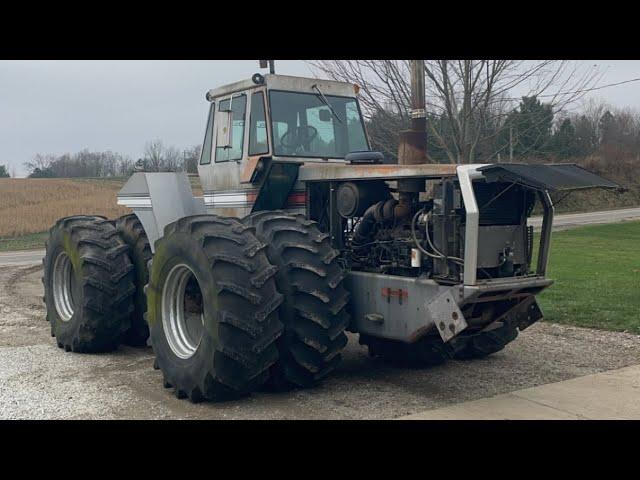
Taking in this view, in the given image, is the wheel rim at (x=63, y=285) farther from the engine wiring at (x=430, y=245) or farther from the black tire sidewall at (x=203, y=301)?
the engine wiring at (x=430, y=245)

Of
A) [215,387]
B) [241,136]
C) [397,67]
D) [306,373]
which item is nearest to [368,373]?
[306,373]

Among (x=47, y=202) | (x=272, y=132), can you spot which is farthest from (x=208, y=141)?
(x=47, y=202)

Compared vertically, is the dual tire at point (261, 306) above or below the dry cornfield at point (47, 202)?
above

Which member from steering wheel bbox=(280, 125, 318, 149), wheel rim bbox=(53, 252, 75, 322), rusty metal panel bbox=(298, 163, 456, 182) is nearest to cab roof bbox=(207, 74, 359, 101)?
steering wheel bbox=(280, 125, 318, 149)

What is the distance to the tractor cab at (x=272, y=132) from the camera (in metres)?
7.44

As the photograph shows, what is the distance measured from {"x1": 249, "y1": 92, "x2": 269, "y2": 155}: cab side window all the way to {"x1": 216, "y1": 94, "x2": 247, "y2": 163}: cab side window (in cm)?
14

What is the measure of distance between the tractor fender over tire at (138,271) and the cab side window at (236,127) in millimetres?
1495

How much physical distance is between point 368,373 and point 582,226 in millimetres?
25469

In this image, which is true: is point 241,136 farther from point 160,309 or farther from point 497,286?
point 497,286

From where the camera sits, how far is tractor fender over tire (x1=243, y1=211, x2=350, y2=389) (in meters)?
6.06

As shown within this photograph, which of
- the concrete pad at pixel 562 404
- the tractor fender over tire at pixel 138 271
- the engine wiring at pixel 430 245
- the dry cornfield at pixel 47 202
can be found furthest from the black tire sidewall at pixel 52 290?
the dry cornfield at pixel 47 202

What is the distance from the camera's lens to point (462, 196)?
5.90m

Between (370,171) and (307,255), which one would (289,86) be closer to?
(370,171)

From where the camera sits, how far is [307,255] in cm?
617
